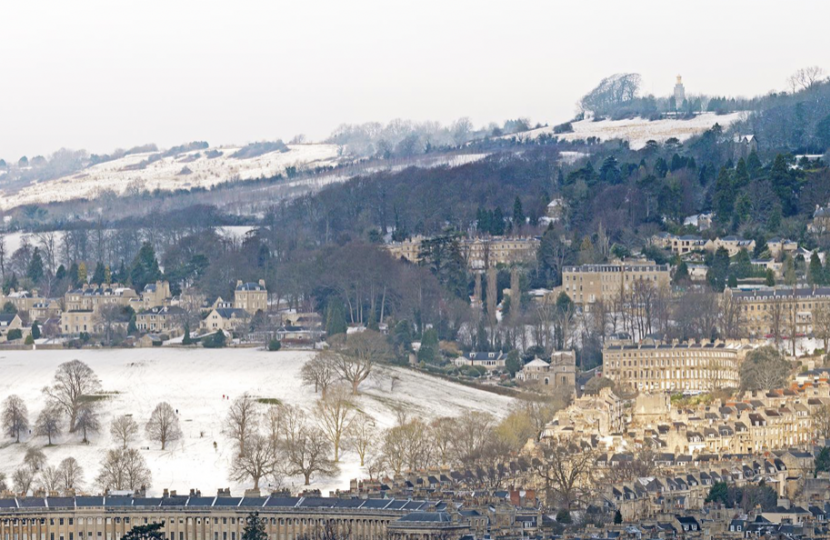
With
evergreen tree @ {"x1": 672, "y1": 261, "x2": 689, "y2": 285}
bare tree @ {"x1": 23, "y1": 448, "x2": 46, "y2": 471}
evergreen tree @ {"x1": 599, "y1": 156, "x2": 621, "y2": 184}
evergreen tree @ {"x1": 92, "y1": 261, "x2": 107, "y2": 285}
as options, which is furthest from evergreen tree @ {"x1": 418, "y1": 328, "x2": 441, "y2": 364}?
evergreen tree @ {"x1": 599, "y1": 156, "x2": 621, "y2": 184}

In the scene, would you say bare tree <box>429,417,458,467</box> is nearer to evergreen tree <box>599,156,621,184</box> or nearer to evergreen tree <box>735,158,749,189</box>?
evergreen tree <box>735,158,749,189</box>

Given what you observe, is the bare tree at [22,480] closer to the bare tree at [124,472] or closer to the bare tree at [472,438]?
the bare tree at [124,472]

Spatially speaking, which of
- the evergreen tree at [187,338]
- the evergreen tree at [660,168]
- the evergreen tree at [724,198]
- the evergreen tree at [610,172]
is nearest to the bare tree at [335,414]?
the evergreen tree at [187,338]

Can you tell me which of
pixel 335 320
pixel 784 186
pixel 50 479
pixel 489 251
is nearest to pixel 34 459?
pixel 50 479

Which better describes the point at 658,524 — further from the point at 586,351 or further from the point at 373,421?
the point at 586,351

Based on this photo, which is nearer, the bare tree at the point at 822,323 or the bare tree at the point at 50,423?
the bare tree at the point at 50,423
